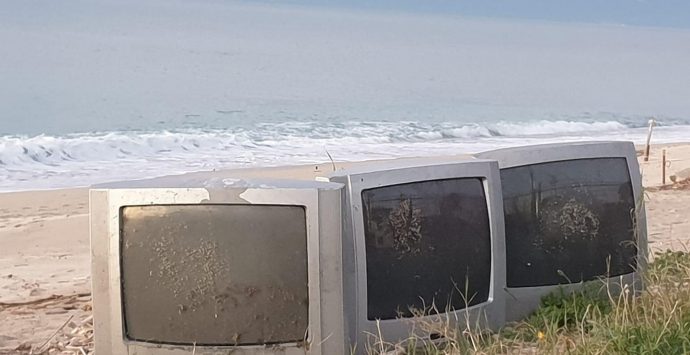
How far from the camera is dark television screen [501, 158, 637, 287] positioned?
4.36 meters

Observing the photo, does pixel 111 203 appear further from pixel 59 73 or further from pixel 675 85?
pixel 675 85

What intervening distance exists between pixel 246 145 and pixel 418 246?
1402 centimetres

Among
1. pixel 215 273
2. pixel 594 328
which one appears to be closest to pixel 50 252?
pixel 215 273

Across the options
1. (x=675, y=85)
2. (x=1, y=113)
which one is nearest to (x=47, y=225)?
(x=1, y=113)

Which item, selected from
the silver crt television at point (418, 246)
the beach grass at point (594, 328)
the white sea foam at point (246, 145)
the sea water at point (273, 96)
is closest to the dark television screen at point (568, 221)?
the beach grass at point (594, 328)

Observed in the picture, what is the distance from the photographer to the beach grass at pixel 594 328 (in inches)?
137

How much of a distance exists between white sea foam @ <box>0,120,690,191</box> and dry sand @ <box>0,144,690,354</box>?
2.02 m

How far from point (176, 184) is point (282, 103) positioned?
952 inches

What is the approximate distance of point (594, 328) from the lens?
3.71 meters

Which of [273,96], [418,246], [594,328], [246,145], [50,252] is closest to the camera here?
[594,328]

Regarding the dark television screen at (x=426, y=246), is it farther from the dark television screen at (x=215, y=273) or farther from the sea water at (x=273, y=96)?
the sea water at (x=273, y=96)

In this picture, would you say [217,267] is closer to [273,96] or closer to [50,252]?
[50,252]

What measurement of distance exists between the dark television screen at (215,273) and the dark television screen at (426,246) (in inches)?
16.6

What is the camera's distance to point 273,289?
355cm
